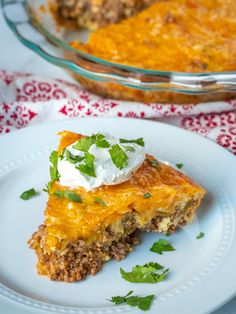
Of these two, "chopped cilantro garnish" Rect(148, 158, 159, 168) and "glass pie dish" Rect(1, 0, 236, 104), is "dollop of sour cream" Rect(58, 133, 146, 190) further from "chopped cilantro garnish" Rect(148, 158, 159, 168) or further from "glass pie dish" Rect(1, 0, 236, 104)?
"glass pie dish" Rect(1, 0, 236, 104)

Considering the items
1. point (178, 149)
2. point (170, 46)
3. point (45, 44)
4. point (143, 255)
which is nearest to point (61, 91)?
point (45, 44)

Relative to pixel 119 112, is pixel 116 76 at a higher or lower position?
higher

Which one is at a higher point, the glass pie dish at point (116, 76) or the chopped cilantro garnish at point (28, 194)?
the glass pie dish at point (116, 76)

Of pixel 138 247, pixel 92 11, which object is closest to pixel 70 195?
pixel 138 247

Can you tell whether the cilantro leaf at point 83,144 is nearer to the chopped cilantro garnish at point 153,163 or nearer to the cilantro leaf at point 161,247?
the chopped cilantro garnish at point 153,163

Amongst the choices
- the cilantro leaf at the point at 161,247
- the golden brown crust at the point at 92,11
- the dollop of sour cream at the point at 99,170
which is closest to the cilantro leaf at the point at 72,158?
the dollop of sour cream at the point at 99,170

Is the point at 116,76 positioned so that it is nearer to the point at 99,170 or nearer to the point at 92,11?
the point at 99,170

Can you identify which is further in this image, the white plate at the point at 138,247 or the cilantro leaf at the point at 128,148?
the cilantro leaf at the point at 128,148

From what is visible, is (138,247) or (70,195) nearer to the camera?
(70,195)
